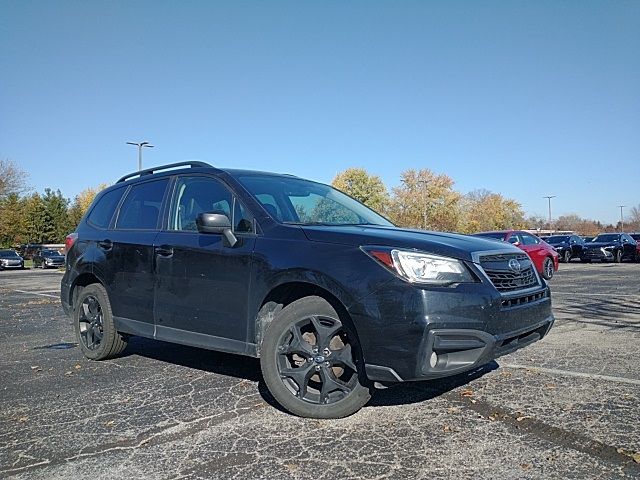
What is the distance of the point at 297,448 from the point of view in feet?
9.95

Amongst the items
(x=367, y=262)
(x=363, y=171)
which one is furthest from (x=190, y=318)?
(x=363, y=171)

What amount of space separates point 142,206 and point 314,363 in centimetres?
259

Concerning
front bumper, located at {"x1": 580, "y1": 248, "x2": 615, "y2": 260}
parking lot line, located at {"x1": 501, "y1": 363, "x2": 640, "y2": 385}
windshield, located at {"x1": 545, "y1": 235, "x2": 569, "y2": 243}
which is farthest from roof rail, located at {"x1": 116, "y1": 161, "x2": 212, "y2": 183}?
windshield, located at {"x1": 545, "y1": 235, "x2": 569, "y2": 243}

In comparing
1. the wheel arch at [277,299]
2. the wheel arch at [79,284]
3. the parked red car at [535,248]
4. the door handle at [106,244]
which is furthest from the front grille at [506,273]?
the parked red car at [535,248]

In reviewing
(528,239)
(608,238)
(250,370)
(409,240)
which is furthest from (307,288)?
(608,238)

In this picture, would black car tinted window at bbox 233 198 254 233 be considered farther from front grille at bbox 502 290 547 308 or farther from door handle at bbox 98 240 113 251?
front grille at bbox 502 290 547 308

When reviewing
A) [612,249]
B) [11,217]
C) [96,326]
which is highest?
[11,217]

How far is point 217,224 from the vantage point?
389 centimetres

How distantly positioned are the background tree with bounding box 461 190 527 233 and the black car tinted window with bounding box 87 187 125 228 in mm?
82094

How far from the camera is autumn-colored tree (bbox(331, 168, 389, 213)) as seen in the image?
247 ft

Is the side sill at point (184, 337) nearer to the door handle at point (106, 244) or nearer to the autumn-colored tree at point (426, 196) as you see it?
the door handle at point (106, 244)

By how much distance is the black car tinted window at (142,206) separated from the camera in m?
4.92

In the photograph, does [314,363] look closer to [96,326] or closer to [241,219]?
[241,219]

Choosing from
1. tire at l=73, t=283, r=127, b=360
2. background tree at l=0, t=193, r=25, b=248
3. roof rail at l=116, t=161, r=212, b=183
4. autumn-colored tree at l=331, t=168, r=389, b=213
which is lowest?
tire at l=73, t=283, r=127, b=360
